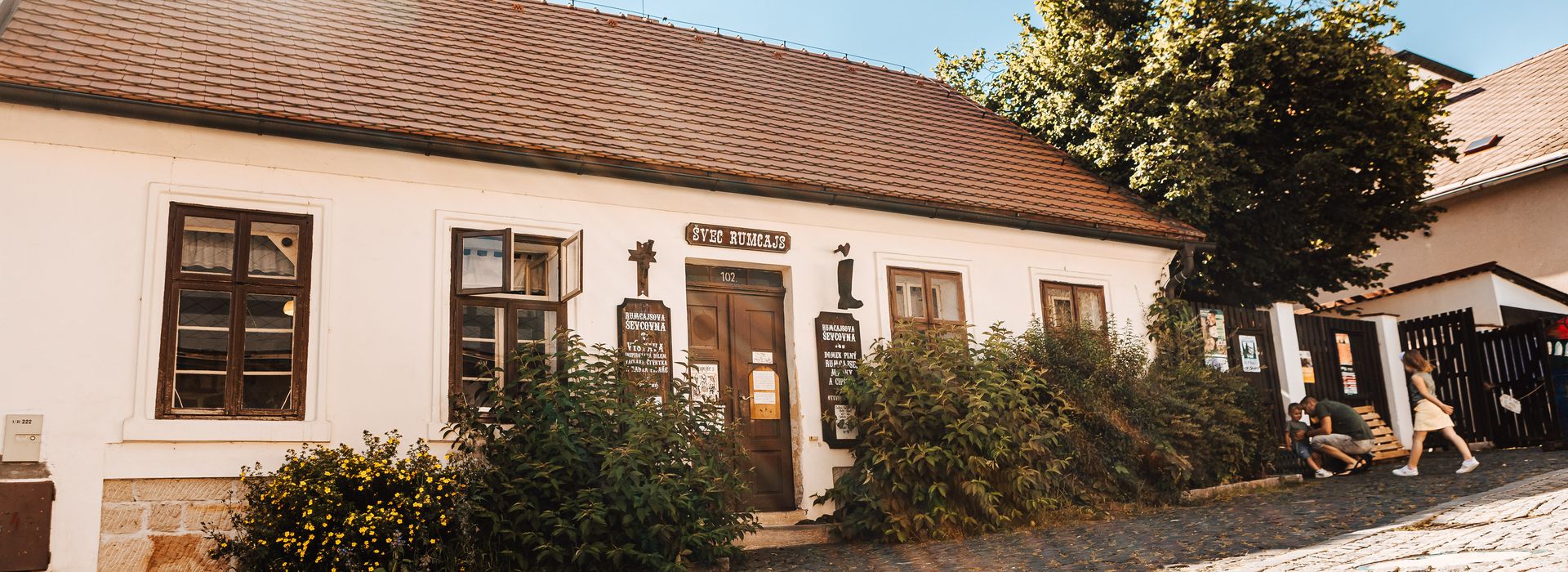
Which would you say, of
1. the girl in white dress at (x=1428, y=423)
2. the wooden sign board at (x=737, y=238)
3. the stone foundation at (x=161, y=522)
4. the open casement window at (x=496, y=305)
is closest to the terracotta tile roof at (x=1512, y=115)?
the girl in white dress at (x=1428, y=423)

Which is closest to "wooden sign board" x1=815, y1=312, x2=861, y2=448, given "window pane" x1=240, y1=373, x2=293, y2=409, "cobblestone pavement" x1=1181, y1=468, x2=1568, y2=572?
"cobblestone pavement" x1=1181, y1=468, x2=1568, y2=572

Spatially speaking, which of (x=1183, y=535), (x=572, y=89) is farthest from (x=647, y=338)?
(x=1183, y=535)

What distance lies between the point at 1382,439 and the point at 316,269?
12.8 meters

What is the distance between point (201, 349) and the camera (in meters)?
8.90

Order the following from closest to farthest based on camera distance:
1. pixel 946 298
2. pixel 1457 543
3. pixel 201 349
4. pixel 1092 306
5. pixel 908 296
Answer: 1. pixel 1457 543
2. pixel 201 349
3. pixel 908 296
4. pixel 946 298
5. pixel 1092 306

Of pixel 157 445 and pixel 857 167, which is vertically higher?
pixel 857 167

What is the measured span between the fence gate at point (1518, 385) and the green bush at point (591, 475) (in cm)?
1104

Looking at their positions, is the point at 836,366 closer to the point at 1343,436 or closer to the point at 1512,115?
the point at 1343,436

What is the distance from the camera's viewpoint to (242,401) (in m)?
8.90

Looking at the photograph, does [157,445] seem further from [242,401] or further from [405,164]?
[405,164]

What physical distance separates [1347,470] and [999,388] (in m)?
5.19

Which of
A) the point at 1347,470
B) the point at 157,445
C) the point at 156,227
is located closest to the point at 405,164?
the point at 156,227

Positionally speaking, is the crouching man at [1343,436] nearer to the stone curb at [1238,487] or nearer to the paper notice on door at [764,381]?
the stone curb at [1238,487]

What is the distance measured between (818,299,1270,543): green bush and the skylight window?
35.6ft
